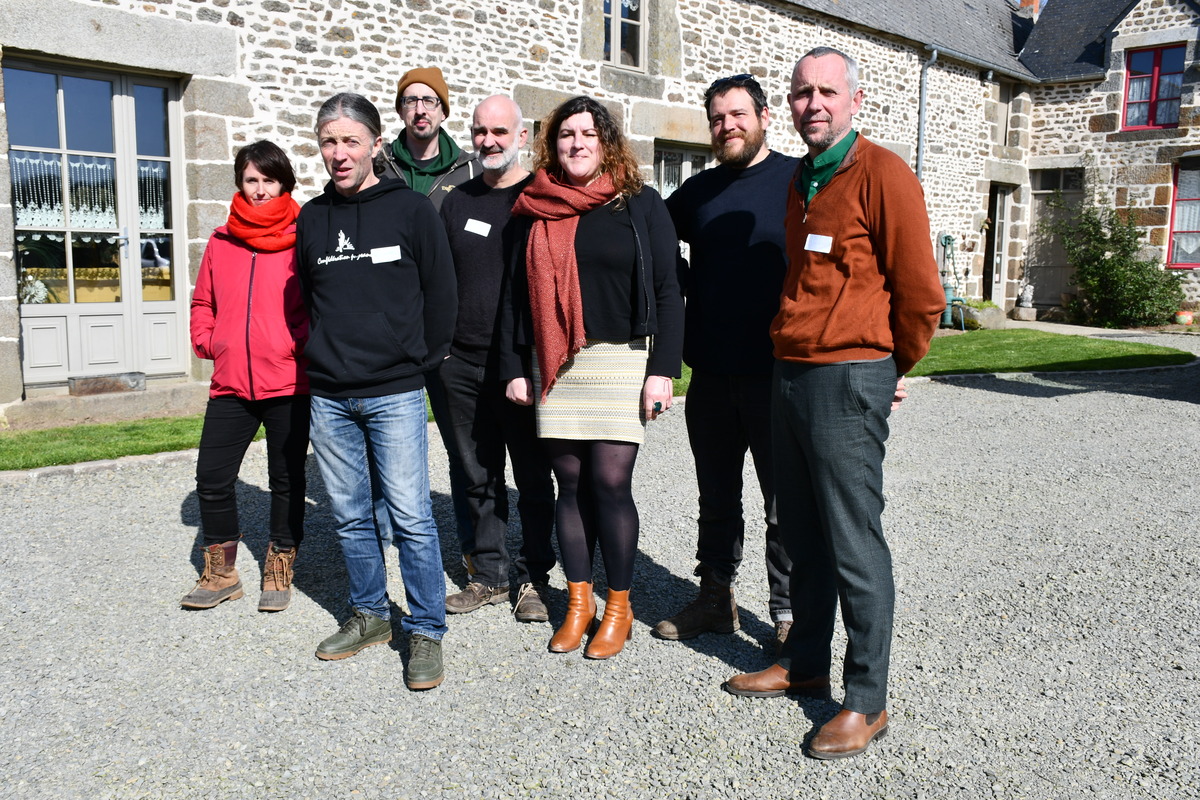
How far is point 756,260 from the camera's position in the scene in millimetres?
3357

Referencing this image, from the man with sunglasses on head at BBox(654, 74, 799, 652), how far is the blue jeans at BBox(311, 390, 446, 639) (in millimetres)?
906

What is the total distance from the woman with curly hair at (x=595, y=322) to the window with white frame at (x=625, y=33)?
8.16 metres

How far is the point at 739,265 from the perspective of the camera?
11.1 feet

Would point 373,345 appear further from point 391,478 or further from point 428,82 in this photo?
point 428,82

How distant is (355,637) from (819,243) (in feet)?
6.93

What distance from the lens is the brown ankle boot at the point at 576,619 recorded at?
3.44 metres

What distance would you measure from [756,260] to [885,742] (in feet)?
5.34

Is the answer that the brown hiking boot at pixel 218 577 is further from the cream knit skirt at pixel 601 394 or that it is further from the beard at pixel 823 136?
the beard at pixel 823 136

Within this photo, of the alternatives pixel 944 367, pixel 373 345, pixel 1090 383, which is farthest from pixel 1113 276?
pixel 373 345

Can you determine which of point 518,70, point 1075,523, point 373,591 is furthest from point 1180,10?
point 373,591

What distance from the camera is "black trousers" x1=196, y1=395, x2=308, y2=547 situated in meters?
→ 3.77

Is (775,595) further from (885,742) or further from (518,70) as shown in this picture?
(518,70)

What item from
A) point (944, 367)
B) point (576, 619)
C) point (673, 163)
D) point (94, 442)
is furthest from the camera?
point (673, 163)

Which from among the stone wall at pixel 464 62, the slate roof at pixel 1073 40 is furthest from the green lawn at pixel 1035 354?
the slate roof at pixel 1073 40
